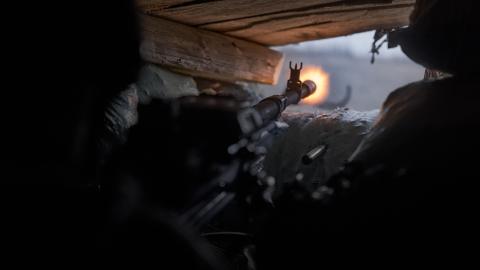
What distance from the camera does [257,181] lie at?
6.09 ft

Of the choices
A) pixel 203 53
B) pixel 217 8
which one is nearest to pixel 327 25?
pixel 217 8

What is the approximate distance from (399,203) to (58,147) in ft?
4.13

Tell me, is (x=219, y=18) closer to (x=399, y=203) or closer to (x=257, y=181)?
(x=257, y=181)

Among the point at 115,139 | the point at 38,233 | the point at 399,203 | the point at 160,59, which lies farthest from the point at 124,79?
the point at 160,59

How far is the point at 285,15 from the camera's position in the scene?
347 cm

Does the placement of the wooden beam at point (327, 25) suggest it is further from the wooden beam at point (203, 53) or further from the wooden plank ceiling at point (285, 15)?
the wooden beam at point (203, 53)

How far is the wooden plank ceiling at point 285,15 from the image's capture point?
309 cm

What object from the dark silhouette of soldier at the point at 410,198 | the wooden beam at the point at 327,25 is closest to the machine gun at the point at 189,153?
the dark silhouette of soldier at the point at 410,198

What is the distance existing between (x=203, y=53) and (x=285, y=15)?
110 cm

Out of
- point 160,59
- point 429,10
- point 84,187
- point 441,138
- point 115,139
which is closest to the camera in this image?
point 84,187

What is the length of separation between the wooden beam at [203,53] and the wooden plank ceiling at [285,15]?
102 mm

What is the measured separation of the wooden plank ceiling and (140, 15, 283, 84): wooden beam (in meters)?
0.10

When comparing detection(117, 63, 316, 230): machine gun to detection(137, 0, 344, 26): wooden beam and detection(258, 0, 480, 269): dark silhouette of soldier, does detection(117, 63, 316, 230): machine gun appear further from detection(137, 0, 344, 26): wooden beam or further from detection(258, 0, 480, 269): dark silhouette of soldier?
detection(137, 0, 344, 26): wooden beam

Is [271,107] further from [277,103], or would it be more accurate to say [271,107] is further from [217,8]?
[217,8]
